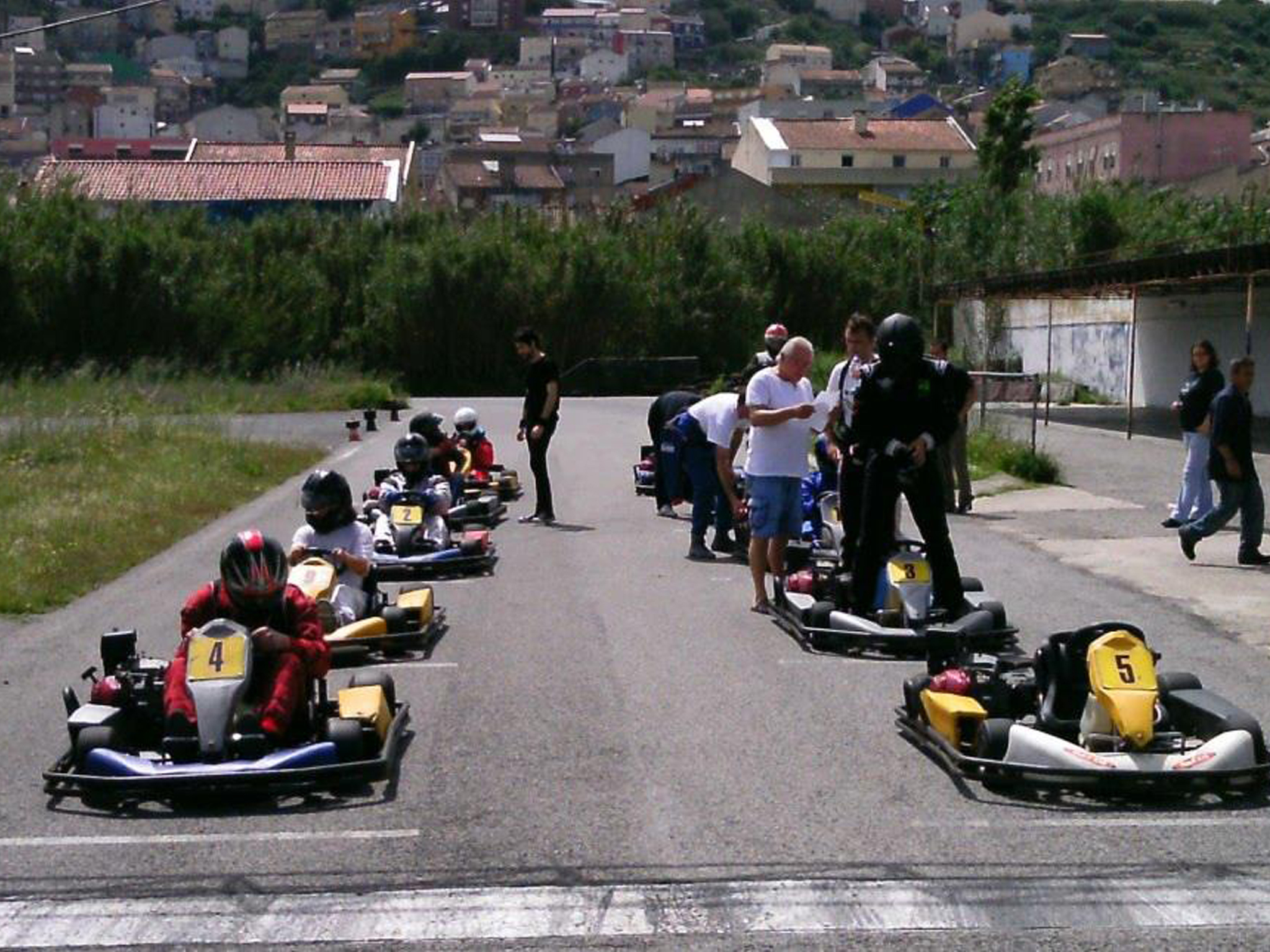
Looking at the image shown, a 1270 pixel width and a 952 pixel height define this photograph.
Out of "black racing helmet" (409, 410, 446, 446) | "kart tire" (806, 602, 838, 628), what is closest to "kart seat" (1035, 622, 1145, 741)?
"kart tire" (806, 602, 838, 628)

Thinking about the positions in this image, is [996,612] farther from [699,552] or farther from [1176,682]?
[699,552]

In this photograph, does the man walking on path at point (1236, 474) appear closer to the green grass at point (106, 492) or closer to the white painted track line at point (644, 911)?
the green grass at point (106, 492)

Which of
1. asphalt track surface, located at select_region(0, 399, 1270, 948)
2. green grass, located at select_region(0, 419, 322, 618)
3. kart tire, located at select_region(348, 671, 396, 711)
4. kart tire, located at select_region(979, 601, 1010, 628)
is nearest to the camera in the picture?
asphalt track surface, located at select_region(0, 399, 1270, 948)

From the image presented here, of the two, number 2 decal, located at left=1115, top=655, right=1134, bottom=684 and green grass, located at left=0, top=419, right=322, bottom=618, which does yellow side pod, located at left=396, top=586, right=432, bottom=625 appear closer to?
green grass, located at left=0, top=419, right=322, bottom=618

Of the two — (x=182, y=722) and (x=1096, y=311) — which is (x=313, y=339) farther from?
(x=182, y=722)

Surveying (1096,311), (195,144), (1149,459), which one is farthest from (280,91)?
(1149,459)

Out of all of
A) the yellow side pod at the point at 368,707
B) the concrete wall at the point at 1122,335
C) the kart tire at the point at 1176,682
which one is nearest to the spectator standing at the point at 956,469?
the kart tire at the point at 1176,682

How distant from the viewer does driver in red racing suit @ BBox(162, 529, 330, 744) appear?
830cm

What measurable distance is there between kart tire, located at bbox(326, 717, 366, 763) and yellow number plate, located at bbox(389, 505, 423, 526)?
7271 millimetres

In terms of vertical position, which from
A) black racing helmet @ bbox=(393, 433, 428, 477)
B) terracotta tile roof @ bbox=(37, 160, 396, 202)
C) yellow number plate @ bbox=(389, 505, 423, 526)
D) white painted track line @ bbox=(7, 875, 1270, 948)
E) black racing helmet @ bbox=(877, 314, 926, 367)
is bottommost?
white painted track line @ bbox=(7, 875, 1270, 948)

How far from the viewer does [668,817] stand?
7656mm

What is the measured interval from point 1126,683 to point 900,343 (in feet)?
12.2

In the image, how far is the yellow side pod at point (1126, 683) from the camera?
799cm

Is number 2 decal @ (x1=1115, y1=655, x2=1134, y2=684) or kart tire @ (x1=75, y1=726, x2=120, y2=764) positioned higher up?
number 2 decal @ (x1=1115, y1=655, x2=1134, y2=684)
